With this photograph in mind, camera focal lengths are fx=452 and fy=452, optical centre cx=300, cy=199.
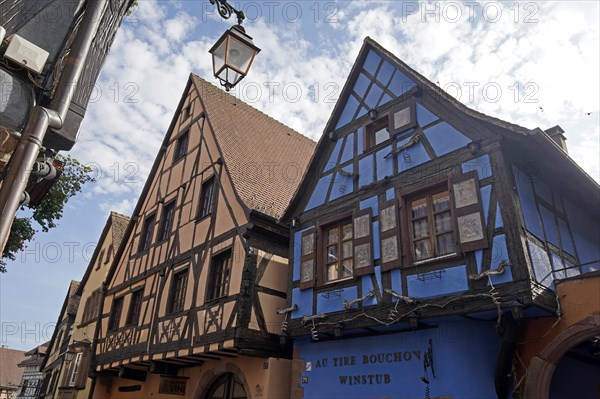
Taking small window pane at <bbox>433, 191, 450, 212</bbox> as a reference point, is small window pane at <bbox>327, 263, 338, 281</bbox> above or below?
below

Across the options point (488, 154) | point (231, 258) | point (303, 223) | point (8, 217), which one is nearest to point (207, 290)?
→ point (231, 258)

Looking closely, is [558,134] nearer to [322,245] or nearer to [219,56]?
[322,245]

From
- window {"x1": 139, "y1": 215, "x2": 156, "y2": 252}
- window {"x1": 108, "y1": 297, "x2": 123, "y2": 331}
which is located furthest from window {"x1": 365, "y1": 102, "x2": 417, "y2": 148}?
window {"x1": 108, "y1": 297, "x2": 123, "y2": 331}

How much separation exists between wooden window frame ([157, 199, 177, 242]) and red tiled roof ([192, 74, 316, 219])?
298cm

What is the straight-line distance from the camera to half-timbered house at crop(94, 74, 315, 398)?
990 cm

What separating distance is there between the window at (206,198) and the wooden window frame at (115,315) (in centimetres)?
526

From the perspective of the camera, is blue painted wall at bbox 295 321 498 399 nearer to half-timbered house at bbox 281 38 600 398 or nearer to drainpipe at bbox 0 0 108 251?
half-timbered house at bbox 281 38 600 398

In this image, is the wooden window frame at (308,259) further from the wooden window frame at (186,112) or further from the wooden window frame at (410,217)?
the wooden window frame at (186,112)

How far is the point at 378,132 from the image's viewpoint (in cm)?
941

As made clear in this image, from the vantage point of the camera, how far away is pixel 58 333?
23688mm

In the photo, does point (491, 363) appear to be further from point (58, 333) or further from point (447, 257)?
point (58, 333)

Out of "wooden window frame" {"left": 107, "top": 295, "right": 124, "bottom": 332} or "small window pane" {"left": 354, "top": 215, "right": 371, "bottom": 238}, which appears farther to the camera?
"wooden window frame" {"left": 107, "top": 295, "right": 124, "bottom": 332}

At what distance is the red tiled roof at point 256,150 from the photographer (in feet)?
38.4

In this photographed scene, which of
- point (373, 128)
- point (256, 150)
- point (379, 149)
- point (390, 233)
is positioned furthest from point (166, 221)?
point (390, 233)
